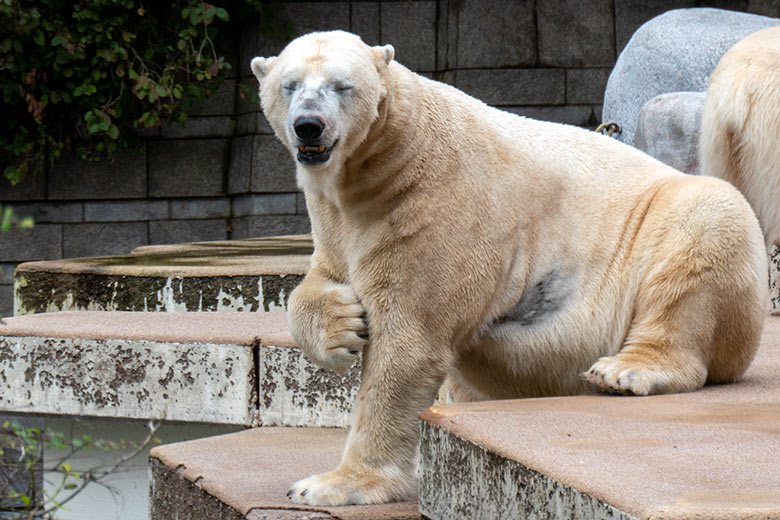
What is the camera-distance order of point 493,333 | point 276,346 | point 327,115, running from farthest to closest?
point 276,346 → point 493,333 → point 327,115

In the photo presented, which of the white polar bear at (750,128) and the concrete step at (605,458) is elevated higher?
the white polar bear at (750,128)

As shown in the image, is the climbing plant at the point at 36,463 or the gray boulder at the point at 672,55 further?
the gray boulder at the point at 672,55

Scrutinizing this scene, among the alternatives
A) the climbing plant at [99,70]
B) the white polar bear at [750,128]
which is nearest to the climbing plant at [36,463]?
the white polar bear at [750,128]

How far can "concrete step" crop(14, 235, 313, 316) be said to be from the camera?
425 cm

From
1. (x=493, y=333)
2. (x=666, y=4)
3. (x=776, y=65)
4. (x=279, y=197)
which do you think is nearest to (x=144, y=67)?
(x=279, y=197)

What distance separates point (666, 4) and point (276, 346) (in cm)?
615

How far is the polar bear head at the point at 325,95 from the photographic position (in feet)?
7.22

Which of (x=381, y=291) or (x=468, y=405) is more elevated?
(x=381, y=291)

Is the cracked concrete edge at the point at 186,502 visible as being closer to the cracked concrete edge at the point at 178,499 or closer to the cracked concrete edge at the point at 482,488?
the cracked concrete edge at the point at 178,499

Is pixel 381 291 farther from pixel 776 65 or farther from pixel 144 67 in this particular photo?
pixel 144 67

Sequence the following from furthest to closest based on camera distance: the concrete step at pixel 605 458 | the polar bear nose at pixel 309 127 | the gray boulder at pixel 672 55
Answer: the gray boulder at pixel 672 55, the polar bear nose at pixel 309 127, the concrete step at pixel 605 458

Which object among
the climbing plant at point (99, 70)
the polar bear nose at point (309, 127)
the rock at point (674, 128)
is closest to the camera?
the polar bear nose at point (309, 127)

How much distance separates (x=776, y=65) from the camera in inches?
165

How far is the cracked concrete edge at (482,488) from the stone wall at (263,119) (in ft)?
21.0
